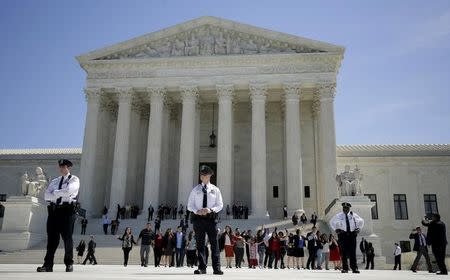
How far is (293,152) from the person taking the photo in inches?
1396

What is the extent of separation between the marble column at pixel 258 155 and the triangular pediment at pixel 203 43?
12.5 ft

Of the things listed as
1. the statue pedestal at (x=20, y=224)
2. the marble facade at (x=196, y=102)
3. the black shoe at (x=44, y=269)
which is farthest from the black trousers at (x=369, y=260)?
the statue pedestal at (x=20, y=224)

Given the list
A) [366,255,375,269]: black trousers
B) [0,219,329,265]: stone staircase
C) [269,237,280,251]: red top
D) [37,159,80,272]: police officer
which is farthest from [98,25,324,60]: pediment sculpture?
[37,159,80,272]: police officer

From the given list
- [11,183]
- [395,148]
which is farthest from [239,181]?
[11,183]

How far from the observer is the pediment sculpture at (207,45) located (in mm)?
37938

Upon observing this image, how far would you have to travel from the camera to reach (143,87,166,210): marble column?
1417 inches

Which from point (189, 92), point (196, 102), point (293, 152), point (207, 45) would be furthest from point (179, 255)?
point (207, 45)

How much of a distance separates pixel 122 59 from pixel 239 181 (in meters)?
15.6

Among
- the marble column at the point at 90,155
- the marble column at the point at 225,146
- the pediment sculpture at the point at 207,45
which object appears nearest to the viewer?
the marble column at the point at 225,146

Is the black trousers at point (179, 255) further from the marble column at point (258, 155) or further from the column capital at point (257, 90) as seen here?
the column capital at point (257, 90)

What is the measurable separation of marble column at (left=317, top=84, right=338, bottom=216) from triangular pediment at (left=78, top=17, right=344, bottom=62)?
4.21 meters

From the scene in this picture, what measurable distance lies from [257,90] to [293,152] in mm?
6137

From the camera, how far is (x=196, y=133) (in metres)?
39.0

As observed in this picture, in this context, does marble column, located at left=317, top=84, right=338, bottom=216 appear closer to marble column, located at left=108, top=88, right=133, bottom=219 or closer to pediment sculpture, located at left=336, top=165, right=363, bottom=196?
pediment sculpture, located at left=336, top=165, right=363, bottom=196
